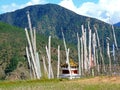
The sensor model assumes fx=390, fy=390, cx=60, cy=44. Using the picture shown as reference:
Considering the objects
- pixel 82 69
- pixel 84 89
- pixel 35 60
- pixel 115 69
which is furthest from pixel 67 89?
pixel 82 69

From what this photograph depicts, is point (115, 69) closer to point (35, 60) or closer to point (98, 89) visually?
point (35, 60)

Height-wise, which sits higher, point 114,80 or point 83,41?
point 83,41

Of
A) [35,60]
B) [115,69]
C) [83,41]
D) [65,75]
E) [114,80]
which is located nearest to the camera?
[114,80]

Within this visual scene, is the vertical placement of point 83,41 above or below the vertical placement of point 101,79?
above

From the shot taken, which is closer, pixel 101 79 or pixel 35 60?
pixel 101 79

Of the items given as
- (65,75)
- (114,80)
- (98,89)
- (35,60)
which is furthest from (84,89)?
(65,75)

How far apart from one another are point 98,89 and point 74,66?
73122mm

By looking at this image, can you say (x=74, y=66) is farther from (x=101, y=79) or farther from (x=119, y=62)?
(x=101, y=79)

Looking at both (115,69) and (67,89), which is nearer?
(67,89)

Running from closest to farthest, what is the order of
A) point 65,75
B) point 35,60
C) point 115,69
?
1. point 35,60
2. point 115,69
3. point 65,75

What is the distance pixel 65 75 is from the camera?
103 m

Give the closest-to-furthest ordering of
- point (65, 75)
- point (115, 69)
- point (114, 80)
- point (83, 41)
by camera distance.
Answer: point (114, 80)
point (115, 69)
point (83, 41)
point (65, 75)

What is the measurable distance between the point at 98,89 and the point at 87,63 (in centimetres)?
5805

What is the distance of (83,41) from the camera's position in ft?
301
